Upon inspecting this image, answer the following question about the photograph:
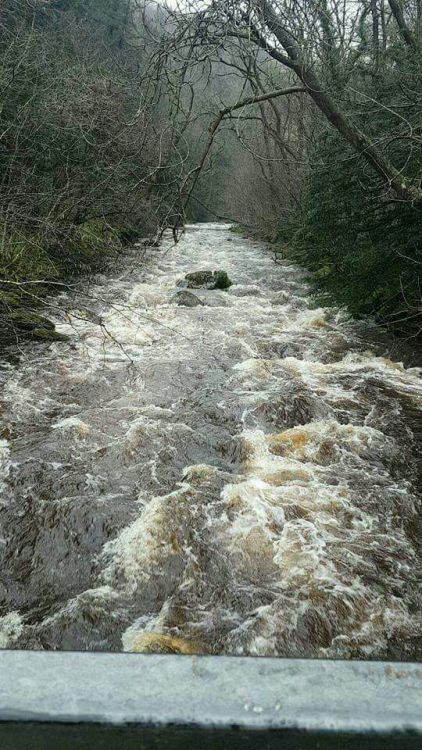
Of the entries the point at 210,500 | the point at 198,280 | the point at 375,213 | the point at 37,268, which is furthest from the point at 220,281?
the point at 210,500

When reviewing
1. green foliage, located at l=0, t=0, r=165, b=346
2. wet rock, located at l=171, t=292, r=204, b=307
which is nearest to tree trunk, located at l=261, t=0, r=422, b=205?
green foliage, located at l=0, t=0, r=165, b=346

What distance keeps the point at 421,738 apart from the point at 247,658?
0.29m

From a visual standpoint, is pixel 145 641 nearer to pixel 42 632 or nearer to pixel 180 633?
pixel 180 633

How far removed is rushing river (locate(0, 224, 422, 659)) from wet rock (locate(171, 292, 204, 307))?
313 centimetres

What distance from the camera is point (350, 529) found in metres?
4.23

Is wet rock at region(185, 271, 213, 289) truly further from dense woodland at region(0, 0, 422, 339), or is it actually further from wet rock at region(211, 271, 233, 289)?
dense woodland at region(0, 0, 422, 339)

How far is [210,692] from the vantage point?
0.87 meters

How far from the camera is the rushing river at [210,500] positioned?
11.2 feet

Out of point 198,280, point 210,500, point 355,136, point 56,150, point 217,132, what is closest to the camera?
point 210,500

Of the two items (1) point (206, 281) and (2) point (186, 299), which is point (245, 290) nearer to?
(1) point (206, 281)

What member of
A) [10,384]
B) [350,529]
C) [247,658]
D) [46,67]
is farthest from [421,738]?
[46,67]

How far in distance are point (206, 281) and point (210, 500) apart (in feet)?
31.0

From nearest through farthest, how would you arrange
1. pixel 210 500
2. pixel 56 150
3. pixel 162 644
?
1. pixel 162 644
2. pixel 210 500
3. pixel 56 150

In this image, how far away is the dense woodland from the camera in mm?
6227
